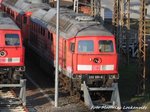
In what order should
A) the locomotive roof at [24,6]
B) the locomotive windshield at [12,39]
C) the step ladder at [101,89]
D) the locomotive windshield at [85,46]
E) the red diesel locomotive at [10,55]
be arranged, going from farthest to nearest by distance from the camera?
the locomotive roof at [24,6] < the locomotive windshield at [12,39] < the red diesel locomotive at [10,55] < the locomotive windshield at [85,46] < the step ladder at [101,89]

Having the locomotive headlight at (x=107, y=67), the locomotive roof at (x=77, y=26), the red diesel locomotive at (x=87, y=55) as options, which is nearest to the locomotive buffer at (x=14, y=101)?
the red diesel locomotive at (x=87, y=55)

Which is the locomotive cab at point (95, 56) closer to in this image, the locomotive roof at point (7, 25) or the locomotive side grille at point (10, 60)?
the locomotive side grille at point (10, 60)

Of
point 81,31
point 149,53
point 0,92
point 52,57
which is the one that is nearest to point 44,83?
point 52,57

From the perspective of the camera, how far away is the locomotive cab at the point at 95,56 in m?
19.8

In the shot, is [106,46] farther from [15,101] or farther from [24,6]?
[24,6]

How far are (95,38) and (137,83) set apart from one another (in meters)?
5.38

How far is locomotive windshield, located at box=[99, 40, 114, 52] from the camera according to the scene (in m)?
19.9

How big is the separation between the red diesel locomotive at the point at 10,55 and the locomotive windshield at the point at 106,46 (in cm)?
337

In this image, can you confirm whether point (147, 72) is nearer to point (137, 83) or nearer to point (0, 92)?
point (137, 83)

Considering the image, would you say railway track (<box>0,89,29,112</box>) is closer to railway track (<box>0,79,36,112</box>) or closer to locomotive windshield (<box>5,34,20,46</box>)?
railway track (<box>0,79,36,112</box>)

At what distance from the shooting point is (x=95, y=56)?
1981 centimetres

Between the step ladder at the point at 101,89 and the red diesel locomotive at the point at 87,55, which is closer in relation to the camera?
the step ladder at the point at 101,89

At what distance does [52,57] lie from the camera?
78.4 feet

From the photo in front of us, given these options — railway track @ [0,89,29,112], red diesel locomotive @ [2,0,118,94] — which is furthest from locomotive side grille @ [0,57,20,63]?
red diesel locomotive @ [2,0,118,94]
